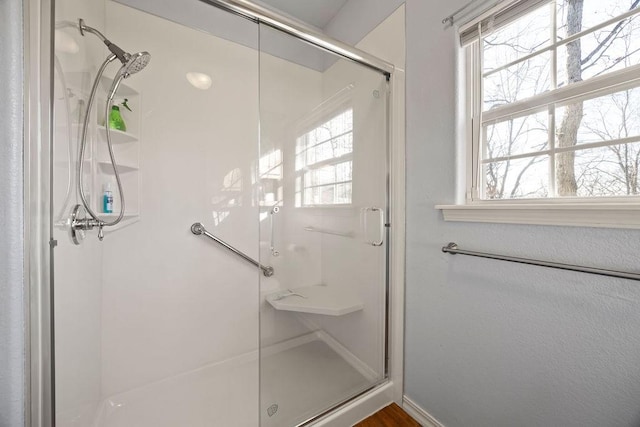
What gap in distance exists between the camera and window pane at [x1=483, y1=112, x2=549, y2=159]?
943 millimetres

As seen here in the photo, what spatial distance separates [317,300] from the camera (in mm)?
1388

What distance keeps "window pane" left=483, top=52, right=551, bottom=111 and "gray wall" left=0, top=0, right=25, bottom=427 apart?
5.14ft

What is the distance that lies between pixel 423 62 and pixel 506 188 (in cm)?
78

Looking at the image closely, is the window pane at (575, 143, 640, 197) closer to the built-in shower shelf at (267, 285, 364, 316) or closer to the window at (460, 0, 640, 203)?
the window at (460, 0, 640, 203)

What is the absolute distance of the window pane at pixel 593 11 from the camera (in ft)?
2.53

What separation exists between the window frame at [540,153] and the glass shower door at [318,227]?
46 centimetres

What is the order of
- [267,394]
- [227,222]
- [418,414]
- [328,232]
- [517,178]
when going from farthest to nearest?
1. [227,222]
2. [328,232]
3. [418,414]
4. [267,394]
5. [517,178]

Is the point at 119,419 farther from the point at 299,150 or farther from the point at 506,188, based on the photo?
the point at 506,188

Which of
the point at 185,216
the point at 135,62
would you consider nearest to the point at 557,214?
the point at 135,62

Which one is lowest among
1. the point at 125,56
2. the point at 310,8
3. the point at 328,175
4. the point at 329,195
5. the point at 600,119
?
the point at 329,195

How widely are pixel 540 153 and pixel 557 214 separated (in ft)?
0.86

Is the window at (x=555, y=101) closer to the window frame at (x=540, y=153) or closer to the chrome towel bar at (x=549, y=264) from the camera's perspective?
the window frame at (x=540, y=153)

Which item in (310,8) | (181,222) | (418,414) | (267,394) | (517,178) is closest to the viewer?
(517,178)

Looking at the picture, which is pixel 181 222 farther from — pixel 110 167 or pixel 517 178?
pixel 517 178
